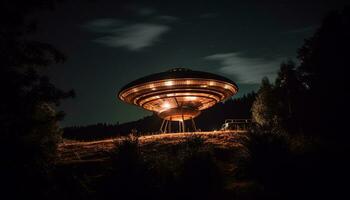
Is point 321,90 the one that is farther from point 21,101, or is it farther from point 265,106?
point 21,101

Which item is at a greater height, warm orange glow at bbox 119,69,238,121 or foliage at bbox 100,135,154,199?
warm orange glow at bbox 119,69,238,121

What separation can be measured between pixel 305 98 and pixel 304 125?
26.4ft

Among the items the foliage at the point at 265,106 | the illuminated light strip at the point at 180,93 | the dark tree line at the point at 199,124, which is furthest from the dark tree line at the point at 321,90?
the dark tree line at the point at 199,124

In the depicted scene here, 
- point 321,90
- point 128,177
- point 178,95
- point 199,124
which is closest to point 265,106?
point 321,90

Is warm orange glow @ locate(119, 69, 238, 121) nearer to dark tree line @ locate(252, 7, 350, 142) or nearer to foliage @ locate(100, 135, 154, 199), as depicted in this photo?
dark tree line @ locate(252, 7, 350, 142)

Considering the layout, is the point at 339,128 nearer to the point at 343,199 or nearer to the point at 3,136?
the point at 343,199

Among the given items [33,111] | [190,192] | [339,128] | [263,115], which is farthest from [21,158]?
[263,115]

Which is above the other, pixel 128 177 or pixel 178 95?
pixel 178 95

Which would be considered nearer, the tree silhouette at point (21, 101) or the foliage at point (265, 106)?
the tree silhouette at point (21, 101)

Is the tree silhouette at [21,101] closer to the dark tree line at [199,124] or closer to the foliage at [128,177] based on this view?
the foliage at [128,177]

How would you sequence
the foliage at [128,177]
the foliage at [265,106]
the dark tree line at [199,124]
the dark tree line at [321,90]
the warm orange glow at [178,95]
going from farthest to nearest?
the dark tree line at [199,124] → the foliage at [265,106] → the dark tree line at [321,90] → the warm orange glow at [178,95] → the foliage at [128,177]

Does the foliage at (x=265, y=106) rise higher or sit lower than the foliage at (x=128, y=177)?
higher

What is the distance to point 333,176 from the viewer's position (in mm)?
14398

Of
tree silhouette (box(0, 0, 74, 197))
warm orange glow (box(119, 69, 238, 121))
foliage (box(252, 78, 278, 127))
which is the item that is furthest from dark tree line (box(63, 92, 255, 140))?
tree silhouette (box(0, 0, 74, 197))
